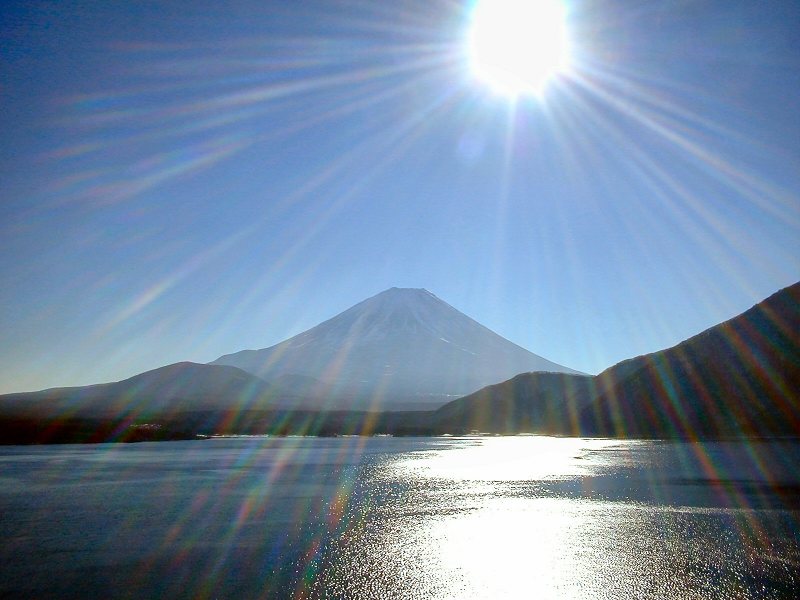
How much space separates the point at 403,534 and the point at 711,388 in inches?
3684

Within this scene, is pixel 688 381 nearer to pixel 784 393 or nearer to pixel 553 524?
pixel 784 393

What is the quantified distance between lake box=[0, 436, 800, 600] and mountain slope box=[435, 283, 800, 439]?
51.6 metres

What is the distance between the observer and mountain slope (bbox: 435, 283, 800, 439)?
9194 cm

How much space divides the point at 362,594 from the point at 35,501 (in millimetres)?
25293

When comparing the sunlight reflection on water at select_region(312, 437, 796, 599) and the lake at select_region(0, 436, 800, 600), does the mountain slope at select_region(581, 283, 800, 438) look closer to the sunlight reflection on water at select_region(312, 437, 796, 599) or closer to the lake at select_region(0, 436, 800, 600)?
the lake at select_region(0, 436, 800, 600)

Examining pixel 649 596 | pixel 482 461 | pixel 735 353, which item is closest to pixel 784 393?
pixel 735 353

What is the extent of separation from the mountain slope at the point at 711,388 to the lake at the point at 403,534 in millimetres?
51643

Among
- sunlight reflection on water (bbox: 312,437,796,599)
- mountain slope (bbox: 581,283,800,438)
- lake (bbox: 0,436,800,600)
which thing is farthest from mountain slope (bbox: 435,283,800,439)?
sunlight reflection on water (bbox: 312,437,796,599)

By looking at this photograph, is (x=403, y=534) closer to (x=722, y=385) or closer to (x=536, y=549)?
(x=536, y=549)

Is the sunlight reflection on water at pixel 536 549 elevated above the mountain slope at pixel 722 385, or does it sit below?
below

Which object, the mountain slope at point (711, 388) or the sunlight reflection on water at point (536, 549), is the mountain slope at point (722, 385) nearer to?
the mountain slope at point (711, 388)

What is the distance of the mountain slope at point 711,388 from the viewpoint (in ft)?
302

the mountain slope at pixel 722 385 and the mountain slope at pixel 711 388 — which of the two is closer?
the mountain slope at pixel 722 385

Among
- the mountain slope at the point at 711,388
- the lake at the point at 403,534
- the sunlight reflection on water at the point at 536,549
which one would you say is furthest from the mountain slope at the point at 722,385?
the sunlight reflection on water at the point at 536,549
